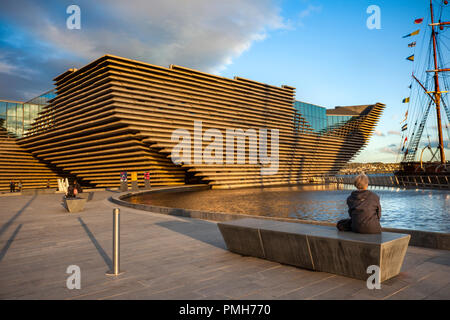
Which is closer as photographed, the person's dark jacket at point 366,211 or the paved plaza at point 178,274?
the paved plaza at point 178,274

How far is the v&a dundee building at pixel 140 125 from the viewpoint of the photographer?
109ft

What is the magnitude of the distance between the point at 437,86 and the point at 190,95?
34477mm

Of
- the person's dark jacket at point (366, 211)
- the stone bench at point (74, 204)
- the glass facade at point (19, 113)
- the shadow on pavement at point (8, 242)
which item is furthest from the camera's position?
the glass facade at point (19, 113)

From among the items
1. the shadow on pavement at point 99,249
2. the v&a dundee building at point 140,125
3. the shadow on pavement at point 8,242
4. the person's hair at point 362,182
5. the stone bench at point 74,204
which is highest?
the v&a dundee building at point 140,125

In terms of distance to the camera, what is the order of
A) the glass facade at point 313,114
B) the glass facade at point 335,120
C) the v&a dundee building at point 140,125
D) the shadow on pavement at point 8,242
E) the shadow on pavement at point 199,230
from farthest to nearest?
the glass facade at point 335,120 < the glass facade at point 313,114 < the v&a dundee building at point 140,125 < the shadow on pavement at point 199,230 < the shadow on pavement at point 8,242

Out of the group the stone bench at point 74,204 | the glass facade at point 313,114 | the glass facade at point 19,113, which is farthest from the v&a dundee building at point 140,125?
the stone bench at point 74,204

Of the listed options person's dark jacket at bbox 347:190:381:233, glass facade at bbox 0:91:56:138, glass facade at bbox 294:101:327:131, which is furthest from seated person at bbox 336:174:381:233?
glass facade at bbox 294:101:327:131

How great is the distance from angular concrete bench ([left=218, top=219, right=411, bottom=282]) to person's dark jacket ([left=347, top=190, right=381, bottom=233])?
118 millimetres

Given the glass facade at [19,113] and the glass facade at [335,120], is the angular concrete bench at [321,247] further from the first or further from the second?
the glass facade at [335,120]

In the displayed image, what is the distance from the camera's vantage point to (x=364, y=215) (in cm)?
441

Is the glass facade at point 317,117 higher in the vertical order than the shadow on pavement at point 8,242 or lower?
higher

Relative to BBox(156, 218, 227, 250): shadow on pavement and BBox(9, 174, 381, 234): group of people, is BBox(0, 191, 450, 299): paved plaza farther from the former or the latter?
BBox(9, 174, 381, 234): group of people

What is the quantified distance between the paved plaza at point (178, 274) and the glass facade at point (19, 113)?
152 feet
